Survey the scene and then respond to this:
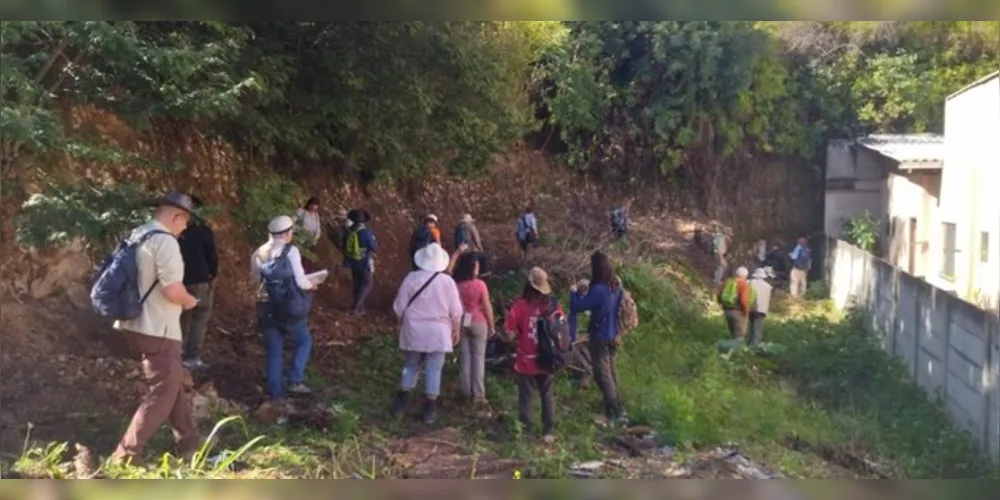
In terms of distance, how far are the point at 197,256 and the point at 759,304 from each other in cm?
341

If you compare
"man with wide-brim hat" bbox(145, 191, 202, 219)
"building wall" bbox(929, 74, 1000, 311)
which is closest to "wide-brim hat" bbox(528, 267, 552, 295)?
"man with wide-brim hat" bbox(145, 191, 202, 219)

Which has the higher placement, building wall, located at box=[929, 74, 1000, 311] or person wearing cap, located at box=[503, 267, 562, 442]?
building wall, located at box=[929, 74, 1000, 311]

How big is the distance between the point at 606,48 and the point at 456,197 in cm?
127

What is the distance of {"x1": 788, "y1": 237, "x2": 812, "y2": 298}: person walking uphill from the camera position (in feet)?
21.2

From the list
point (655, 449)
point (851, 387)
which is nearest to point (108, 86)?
point (655, 449)

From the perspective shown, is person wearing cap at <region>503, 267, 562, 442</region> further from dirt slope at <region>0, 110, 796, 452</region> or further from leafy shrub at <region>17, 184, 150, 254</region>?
leafy shrub at <region>17, 184, 150, 254</region>

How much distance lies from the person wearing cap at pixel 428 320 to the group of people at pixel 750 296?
5.28 ft

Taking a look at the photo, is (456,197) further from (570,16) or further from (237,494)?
(237,494)

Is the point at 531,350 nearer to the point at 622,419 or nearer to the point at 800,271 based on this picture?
the point at 622,419

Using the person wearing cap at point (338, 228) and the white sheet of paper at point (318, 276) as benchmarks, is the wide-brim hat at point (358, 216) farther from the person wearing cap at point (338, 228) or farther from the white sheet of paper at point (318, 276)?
the white sheet of paper at point (318, 276)

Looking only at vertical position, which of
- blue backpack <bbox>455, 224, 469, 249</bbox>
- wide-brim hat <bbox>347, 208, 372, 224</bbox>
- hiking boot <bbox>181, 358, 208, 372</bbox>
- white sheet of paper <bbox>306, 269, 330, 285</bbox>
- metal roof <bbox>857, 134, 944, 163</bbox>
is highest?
metal roof <bbox>857, 134, 944, 163</bbox>

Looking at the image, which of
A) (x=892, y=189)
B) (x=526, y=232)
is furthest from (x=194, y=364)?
(x=892, y=189)

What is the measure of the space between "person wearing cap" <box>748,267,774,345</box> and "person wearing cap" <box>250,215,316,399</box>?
2.65m

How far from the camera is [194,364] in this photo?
6.70m
